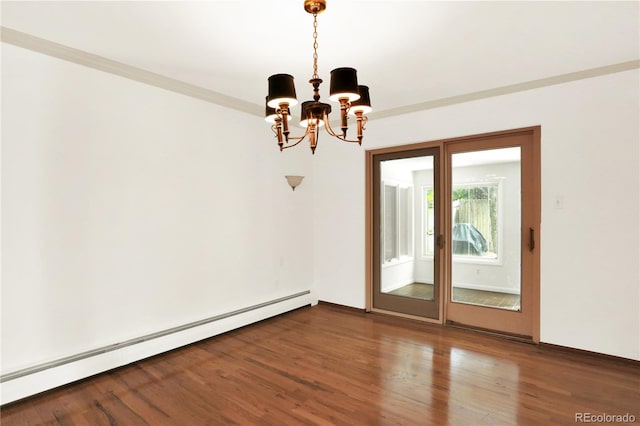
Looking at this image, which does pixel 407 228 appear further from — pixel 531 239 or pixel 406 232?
pixel 531 239

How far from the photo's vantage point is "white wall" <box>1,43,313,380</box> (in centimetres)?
258

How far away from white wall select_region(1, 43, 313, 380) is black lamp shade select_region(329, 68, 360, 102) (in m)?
2.14

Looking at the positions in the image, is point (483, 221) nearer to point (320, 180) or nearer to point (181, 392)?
point (320, 180)

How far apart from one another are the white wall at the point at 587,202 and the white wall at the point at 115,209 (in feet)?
9.51

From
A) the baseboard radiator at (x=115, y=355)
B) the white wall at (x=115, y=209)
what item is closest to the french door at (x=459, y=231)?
the white wall at (x=115, y=209)

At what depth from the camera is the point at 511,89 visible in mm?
3633

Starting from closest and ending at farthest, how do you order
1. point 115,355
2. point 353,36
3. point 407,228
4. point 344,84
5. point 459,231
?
point 344,84
point 353,36
point 115,355
point 459,231
point 407,228

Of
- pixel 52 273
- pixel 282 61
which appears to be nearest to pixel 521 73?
pixel 282 61

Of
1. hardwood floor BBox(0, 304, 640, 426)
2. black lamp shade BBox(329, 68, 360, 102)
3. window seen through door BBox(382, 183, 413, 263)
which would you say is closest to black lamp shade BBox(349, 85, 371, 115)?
black lamp shade BBox(329, 68, 360, 102)

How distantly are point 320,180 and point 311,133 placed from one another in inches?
115

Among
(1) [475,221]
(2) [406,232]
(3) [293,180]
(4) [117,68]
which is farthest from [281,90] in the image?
(2) [406,232]

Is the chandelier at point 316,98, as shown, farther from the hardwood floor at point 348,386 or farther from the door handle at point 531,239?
the door handle at point 531,239

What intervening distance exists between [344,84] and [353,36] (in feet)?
2.95

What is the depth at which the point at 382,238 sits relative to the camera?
477 centimetres
